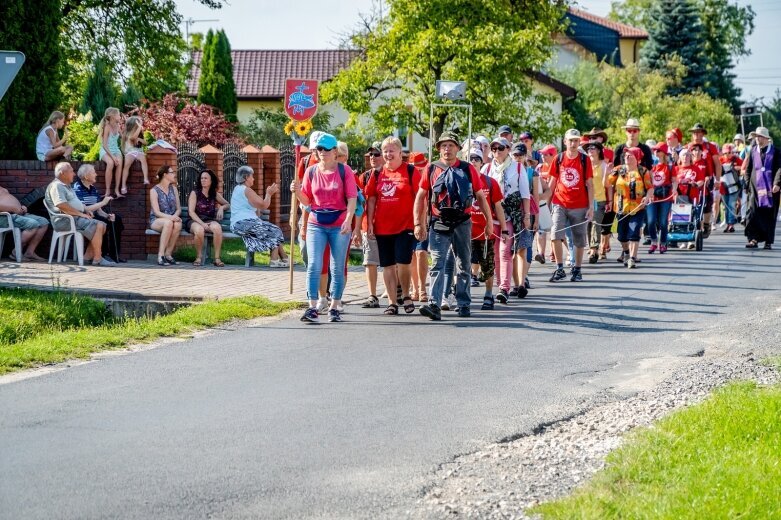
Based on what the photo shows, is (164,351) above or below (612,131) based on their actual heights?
below

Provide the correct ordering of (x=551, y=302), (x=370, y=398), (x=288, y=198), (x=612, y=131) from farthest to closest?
(x=612, y=131) → (x=288, y=198) → (x=551, y=302) → (x=370, y=398)

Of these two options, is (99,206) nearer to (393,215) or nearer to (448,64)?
(393,215)

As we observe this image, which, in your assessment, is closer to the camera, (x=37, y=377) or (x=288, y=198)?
(x=37, y=377)

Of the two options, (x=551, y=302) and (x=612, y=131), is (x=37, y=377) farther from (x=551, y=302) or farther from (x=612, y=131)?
(x=612, y=131)

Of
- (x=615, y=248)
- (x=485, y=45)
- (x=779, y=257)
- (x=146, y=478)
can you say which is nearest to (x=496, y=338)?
(x=146, y=478)

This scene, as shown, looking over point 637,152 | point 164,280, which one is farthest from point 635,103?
point 164,280

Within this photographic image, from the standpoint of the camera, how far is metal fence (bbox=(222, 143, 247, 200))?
2459 centimetres

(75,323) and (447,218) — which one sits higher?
(447,218)

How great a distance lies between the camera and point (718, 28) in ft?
320

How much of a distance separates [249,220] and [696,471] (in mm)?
13066

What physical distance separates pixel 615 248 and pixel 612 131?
38.5 meters

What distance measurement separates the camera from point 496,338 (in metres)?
12.0

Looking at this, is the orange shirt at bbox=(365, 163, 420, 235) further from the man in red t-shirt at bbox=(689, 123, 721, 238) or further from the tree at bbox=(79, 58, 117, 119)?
the tree at bbox=(79, 58, 117, 119)

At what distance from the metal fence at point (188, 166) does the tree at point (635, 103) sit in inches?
1786
